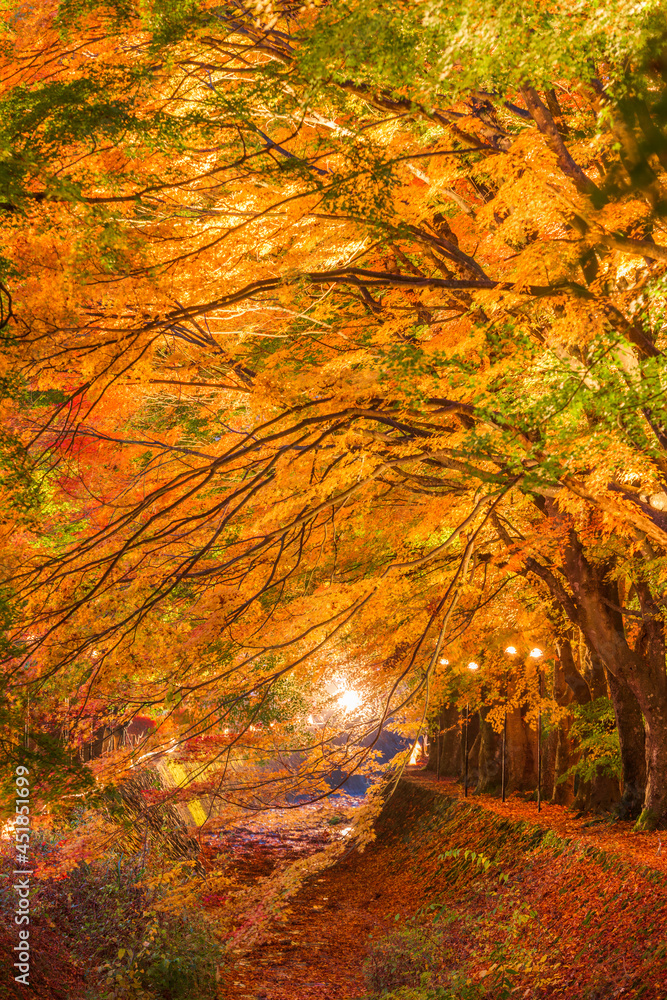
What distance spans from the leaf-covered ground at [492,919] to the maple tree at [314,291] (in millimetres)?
3732

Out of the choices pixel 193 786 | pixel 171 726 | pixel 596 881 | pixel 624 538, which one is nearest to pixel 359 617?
pixel 171 726

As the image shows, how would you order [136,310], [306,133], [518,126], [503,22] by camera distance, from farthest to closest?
1. [306,133]
2. [518,126]
3. [136,310]
4. [503,22]

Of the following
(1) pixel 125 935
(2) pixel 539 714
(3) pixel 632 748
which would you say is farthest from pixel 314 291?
(2) pixel 539 714

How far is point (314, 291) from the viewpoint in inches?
283

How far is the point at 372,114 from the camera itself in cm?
637

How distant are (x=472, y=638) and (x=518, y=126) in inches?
367

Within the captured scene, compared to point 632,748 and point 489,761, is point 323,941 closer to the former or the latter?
point 632,748

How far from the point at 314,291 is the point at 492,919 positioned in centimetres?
1007

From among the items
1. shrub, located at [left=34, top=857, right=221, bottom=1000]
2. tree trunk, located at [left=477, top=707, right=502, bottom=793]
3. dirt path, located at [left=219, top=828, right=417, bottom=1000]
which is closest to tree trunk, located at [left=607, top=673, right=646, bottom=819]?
dirt path, located at [left=219, top=828, right=417, bottom=1000]

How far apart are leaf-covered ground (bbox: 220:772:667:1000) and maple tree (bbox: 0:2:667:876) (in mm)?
3732

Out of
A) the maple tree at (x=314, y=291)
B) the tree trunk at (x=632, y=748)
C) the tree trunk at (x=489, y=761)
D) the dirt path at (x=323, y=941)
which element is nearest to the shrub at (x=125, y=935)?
the dirt path at (x=323, y=941)

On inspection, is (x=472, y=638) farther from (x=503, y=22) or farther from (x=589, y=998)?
(x=503, y=22)

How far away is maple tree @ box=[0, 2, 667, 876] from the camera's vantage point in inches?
189

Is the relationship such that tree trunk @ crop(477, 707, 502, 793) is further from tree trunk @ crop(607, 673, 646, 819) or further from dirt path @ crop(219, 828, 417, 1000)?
tree trunk @ crop(607, 673, 646, 819)
